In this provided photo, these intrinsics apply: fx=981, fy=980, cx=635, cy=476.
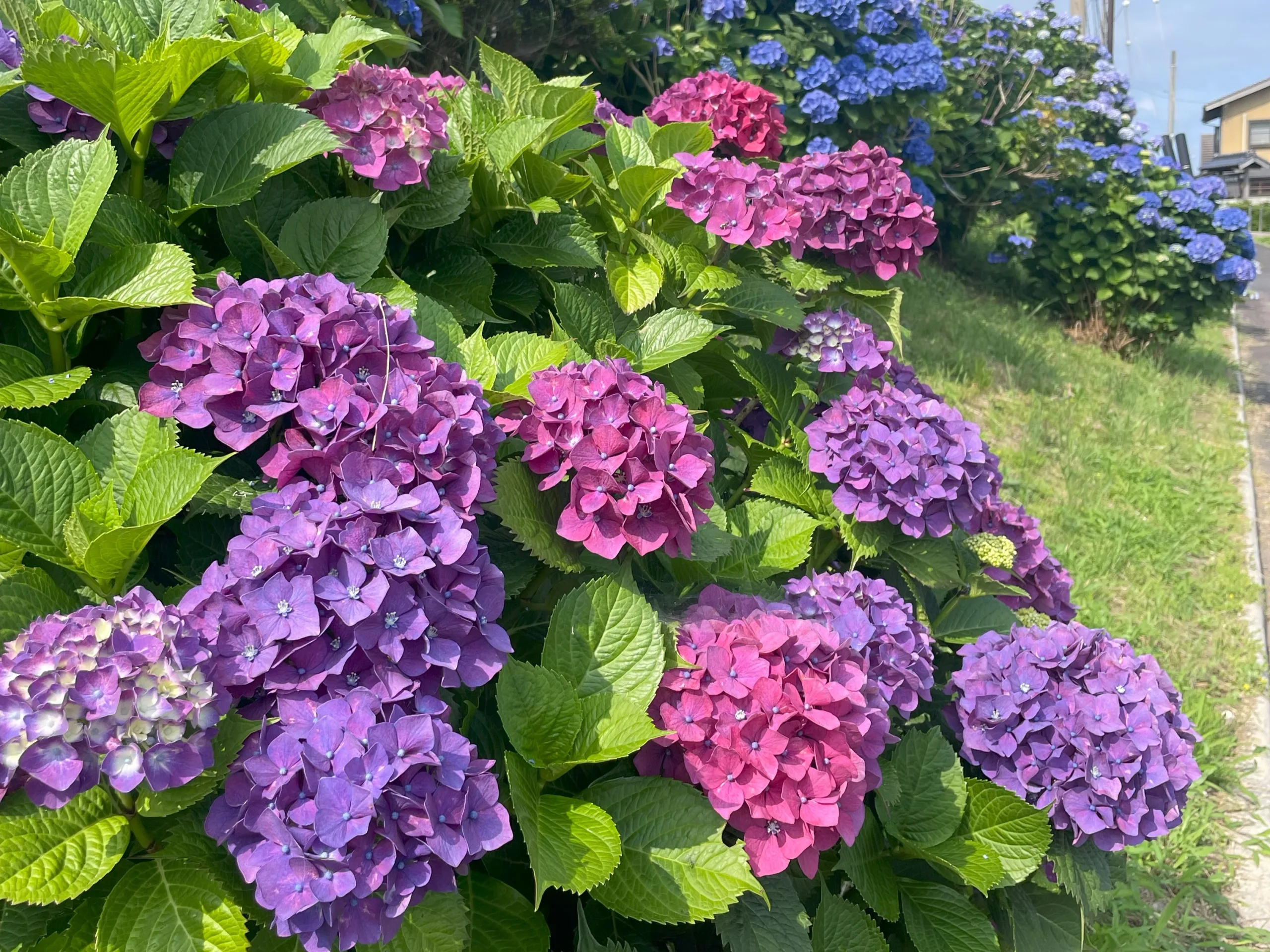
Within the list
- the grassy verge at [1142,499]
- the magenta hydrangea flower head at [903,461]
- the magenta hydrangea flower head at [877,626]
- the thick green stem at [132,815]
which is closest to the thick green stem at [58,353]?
the thick green stem at [132,815]

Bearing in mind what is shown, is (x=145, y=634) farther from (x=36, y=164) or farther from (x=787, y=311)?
(x=787, y=311)

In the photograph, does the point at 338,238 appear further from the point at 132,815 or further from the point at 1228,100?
the point at 1228,100

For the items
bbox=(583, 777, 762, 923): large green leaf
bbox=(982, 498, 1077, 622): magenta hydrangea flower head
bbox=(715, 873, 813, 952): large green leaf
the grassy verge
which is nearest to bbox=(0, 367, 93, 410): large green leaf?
bbox=(583, 777, 762, 923): large green leaf

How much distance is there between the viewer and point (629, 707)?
1226mm

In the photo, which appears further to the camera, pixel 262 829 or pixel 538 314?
pixel 538 314

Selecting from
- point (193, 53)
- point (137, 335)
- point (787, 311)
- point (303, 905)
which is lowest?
point (303, 905)

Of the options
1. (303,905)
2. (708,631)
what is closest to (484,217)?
(708,631)

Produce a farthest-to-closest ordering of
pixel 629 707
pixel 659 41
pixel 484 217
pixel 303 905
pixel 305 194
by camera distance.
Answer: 1. pixel 659 41
2. pixel 484 217
3. pixel 305 194
4. pixel 629 707
5. pixel 303 905

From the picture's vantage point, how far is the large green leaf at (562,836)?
42.4 inches

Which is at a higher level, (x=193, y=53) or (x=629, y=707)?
(x=193, y=53)

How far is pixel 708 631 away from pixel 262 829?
645 millimetres

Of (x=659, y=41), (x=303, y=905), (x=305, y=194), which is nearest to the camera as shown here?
(x=303, y=905)

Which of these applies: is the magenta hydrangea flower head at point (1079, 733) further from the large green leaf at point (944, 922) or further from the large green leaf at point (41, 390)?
the large green leaf at point (41, 390)

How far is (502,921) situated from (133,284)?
905 millimetres
